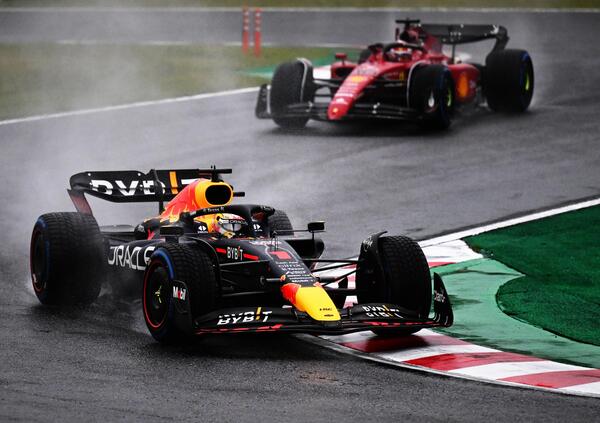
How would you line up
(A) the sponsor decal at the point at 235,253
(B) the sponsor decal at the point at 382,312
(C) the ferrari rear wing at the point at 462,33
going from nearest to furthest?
1. (B) the sponsor decal at the point at 382,312
2. (A) the sponsor decal at the point at 235,253
3. (C) the ferrari rear wing at the point at 462,33

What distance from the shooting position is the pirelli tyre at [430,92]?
22281mm

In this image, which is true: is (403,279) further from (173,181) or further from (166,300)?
(173,181)

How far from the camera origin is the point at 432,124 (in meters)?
22.9

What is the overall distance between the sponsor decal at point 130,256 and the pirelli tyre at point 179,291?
704 millimetres

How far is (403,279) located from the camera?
37.9 ft

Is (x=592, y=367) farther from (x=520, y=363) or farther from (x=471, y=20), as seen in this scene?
(x=471, y=20)

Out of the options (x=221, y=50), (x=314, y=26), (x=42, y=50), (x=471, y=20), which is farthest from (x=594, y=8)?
(x=42, y=50)

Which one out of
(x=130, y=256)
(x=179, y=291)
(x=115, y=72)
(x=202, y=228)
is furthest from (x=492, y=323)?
(x=115, y=72)

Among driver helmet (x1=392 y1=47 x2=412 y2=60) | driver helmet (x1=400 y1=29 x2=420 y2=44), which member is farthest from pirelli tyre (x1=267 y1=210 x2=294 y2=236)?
driver helmet (x1=400 y1=29 x2=420 y2=44)

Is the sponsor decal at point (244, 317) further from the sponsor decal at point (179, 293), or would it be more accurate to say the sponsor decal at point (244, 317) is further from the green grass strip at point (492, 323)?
the green grass strip at point (492, 323)

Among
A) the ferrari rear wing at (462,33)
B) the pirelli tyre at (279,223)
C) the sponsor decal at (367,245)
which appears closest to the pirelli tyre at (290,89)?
the ferrari rear wing at (462,33)

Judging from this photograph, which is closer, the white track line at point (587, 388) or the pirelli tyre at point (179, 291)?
the white track line at point (587, 388)

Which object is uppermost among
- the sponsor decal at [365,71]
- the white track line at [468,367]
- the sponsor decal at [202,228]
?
the sponsor decal at [365,71]

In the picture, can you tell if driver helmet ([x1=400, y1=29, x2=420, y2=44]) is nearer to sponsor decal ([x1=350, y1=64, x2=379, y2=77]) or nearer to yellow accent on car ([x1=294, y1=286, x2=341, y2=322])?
sponsor decal ([x1=350, y1=64, x2=379, y2=77])
